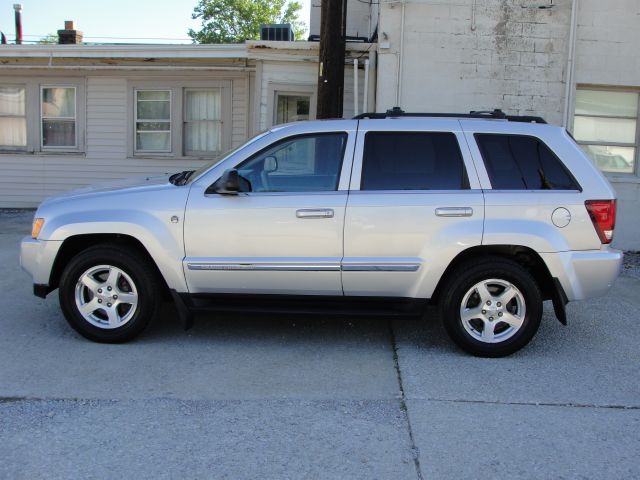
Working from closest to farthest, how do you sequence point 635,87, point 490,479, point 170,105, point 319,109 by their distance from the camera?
point 490,479
point 319,109
point 635,87
point 170,105

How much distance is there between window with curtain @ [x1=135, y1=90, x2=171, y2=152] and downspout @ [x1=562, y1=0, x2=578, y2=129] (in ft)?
25.2

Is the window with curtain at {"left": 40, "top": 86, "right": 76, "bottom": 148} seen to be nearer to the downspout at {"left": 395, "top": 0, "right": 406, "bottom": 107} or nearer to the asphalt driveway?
the downspout at {"left": 395, "top": 0, "right": 406, "bottom": 107}

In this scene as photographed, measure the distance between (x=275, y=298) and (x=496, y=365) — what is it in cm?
186

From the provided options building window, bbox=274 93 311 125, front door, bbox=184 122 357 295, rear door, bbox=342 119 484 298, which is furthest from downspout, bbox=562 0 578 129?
front door, bbox=184 122 357 295

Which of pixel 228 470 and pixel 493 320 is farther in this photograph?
pixel 493 320

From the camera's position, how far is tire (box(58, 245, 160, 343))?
16.6ft

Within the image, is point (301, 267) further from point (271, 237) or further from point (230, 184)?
point (230, 184)

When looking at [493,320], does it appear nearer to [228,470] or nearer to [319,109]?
[228,470]

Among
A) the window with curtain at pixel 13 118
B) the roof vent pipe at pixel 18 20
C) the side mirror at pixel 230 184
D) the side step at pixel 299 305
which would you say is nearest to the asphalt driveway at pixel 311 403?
the side step at pixel 299 305

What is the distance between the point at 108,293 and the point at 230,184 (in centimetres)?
142

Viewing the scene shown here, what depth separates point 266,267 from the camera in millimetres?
4957

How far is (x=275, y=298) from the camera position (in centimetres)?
508

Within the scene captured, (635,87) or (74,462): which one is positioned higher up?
(635,87)

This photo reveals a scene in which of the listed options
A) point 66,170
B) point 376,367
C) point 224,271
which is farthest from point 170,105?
point 376,367
